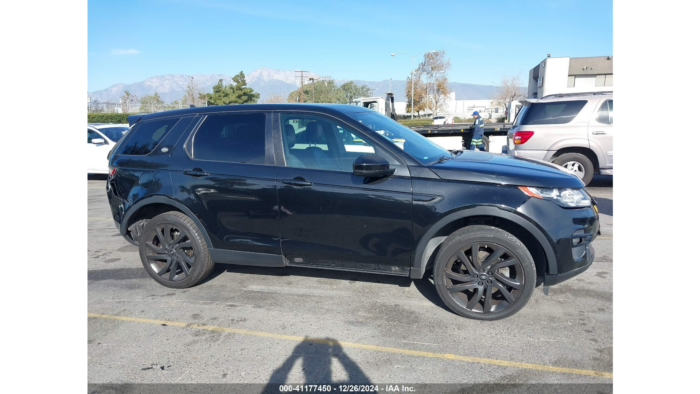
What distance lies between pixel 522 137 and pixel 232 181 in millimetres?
6816

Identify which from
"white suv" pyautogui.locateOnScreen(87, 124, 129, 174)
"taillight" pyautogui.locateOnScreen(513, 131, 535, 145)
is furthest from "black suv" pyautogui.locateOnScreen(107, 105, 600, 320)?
"white suv" pyautogui.locateOnScreen(87, 124, 129, 174)

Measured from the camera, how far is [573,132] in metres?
8.47

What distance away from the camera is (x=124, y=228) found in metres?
4.54

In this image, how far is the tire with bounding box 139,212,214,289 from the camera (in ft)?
13.8

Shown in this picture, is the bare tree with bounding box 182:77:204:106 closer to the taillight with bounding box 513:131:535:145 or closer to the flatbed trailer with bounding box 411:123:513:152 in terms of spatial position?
the flatbed trailer with bounding box 411:123:513:152

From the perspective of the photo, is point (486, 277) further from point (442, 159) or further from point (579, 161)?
point (579, 161)

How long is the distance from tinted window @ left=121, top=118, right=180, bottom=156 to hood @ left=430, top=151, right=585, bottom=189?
110 inches

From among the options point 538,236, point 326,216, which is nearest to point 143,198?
point 326,216

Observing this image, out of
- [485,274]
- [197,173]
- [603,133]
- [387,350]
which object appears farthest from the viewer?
[603,133]

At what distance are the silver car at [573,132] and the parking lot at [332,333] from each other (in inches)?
173

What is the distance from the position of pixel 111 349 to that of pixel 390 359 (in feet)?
7.18

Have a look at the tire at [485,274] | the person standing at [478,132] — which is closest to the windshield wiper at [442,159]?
the tire at [485,274]

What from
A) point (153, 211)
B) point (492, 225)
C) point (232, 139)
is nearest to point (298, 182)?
point (232, 139)
